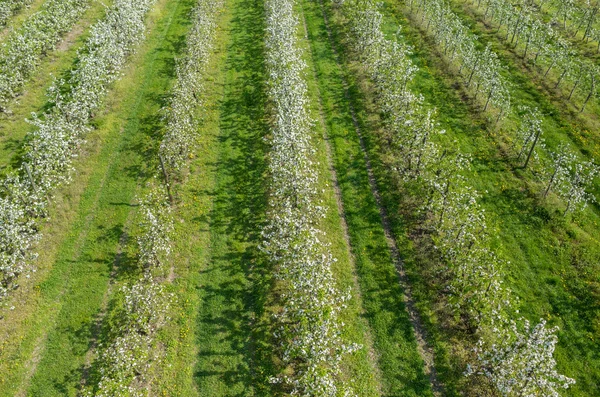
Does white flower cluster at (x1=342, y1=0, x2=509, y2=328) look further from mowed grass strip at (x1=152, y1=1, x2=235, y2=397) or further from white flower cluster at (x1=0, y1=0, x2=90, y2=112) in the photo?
white flower cluster at (x1=0, y1=0, x2=90, y2=112)

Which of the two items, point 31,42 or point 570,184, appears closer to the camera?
point 570,184

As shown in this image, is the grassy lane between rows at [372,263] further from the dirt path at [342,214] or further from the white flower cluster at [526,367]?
the white flower cluster at [526,367]

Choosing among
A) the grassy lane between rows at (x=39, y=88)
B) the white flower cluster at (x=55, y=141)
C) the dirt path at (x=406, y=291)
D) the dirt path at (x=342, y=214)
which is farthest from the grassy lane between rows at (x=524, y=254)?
the grassy lane between rows at (x=39, y=88)

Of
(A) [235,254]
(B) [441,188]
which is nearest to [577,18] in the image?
(B) [441,188]

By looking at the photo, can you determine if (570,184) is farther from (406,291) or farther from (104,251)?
(104,251)

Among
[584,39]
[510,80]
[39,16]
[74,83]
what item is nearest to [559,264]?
[510,80]

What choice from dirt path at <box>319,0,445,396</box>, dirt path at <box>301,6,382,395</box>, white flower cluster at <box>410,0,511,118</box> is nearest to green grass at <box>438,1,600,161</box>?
white flower cluster at <box>410,0,511,118</box>

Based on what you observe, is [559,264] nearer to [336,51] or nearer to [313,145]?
[313,145]
